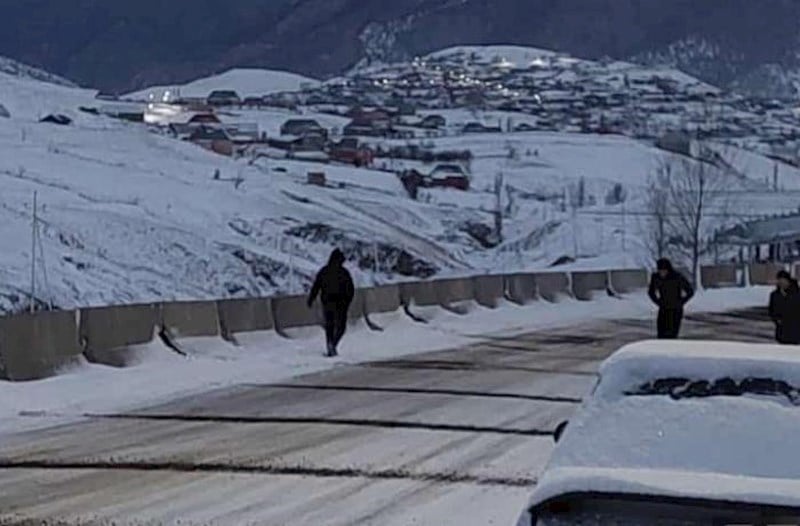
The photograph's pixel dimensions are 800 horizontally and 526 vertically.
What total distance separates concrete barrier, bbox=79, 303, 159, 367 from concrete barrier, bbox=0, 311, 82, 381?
280 mm

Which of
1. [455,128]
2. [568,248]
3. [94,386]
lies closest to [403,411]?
[94,386]

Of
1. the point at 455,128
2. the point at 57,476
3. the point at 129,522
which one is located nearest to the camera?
the point at 129,522

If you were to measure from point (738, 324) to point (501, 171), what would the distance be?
97.9 metres

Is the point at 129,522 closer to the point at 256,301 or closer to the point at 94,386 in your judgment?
the point at 94,386

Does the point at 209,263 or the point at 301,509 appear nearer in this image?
the point at 301,509

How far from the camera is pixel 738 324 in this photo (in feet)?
127

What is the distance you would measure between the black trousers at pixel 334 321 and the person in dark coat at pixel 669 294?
15.6 ft

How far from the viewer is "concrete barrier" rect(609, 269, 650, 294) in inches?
1965

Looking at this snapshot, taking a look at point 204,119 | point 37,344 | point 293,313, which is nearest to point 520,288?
point 293,313

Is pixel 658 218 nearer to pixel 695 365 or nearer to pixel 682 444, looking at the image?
pixel 695 365

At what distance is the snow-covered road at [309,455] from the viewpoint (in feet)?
39.1

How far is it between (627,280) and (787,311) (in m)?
29.8

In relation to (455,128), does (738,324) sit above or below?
below

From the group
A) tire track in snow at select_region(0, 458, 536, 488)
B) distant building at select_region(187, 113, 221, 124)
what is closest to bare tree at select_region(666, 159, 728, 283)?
tire track in snow at select_region(0, 458, 536, 488)
